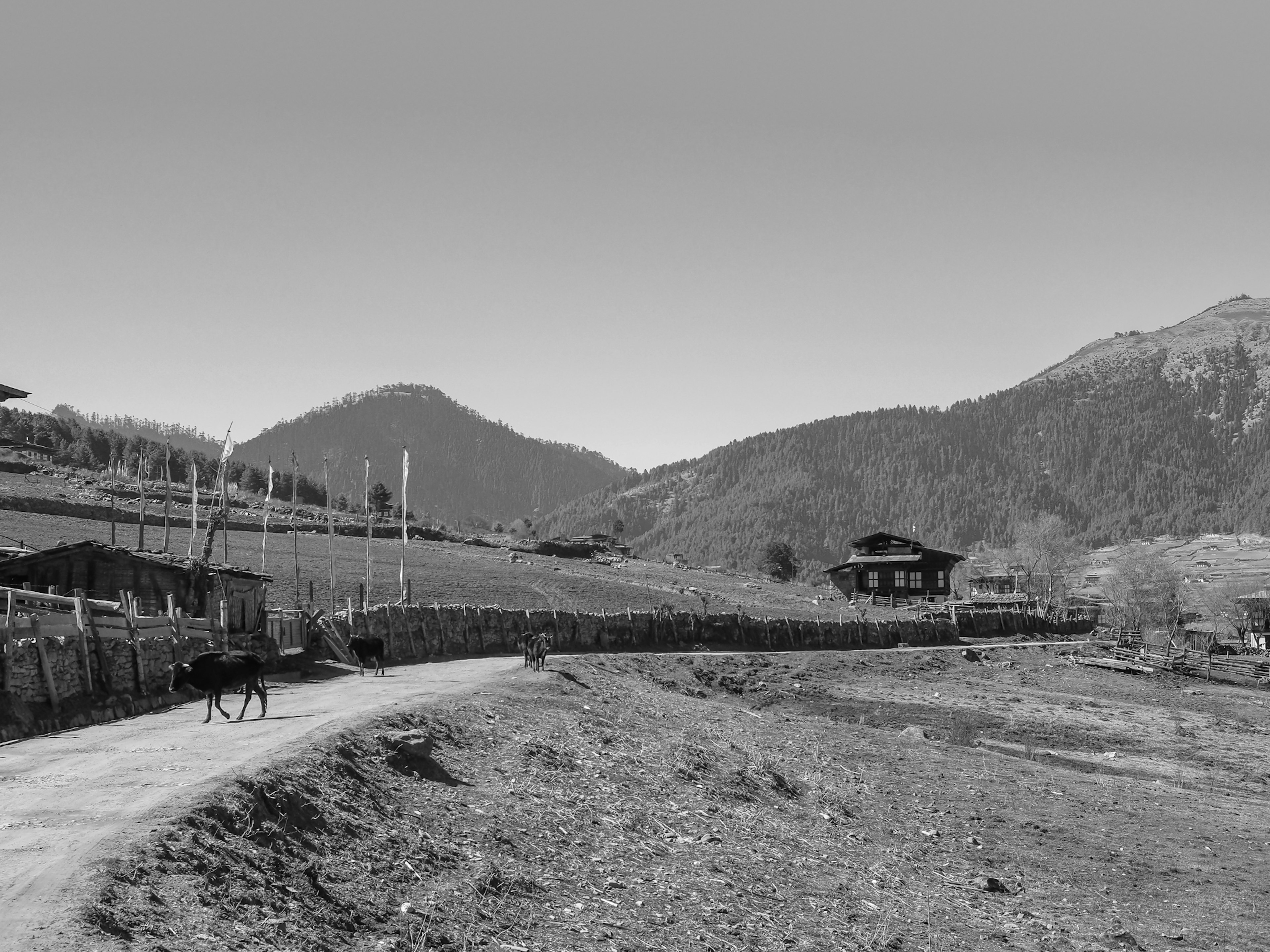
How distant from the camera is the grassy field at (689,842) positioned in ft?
39.0

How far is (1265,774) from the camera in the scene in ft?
105

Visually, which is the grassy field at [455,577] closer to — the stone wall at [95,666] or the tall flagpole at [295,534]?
the tall flagpole at [295,534]

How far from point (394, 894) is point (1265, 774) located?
28574 millimetres

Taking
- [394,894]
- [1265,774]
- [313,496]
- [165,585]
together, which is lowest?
[1265,774]

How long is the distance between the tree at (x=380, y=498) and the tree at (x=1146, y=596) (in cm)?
8387

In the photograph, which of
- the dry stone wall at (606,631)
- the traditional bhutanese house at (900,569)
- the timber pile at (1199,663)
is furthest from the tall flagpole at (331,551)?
the traditional bhutanese house at (900,569)

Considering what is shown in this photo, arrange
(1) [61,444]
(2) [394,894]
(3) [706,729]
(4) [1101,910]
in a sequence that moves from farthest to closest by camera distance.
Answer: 1. (1) [61,444]
2. (3) [706,729]
3. (4) [1101,910]
4. (2) [394,894]

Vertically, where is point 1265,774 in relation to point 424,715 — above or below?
below

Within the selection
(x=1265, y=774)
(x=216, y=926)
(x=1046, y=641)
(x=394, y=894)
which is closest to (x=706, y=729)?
(x=1265, y=774)

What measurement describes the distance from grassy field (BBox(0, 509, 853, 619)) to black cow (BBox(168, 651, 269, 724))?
4246 centimetres

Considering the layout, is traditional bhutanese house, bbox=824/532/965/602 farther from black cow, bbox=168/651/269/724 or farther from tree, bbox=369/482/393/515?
black cow, bbox=168/651/269/724

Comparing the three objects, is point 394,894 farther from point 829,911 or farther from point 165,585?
point 165,585

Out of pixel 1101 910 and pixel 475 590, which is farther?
pixel 475 590

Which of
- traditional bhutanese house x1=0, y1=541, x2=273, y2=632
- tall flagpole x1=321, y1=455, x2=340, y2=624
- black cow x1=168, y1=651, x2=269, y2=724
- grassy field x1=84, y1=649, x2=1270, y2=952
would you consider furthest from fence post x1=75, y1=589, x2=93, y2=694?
tall flagpole x1=321, y1=455, x2=340, y2=624
